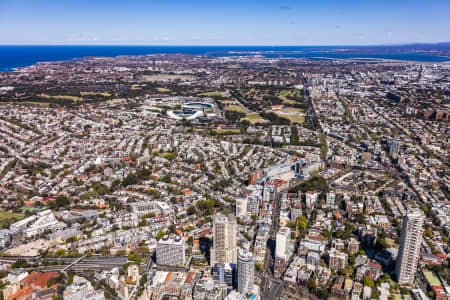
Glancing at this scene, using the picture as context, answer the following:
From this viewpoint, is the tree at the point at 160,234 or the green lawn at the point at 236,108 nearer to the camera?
the tree at the point at 160,234

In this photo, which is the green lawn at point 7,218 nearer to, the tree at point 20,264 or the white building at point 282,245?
the tree at point 20,264

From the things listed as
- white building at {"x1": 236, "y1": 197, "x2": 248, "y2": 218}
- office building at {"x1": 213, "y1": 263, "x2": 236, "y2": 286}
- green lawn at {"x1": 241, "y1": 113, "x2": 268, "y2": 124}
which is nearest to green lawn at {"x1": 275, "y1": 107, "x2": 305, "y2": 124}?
green lawn at {"x1": 241, "y1": 113, "x2": 268, "y2": 124}

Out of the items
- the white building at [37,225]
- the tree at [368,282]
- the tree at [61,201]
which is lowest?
the tree at [368,282]

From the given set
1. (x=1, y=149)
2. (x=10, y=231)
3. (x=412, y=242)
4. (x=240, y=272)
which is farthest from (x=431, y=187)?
(x=1, y=149)

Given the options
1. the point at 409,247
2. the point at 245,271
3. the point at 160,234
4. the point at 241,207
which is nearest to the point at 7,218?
the point at 160,234

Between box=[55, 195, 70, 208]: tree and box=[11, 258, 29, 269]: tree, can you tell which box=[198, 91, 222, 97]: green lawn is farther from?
box=[11, 258, 29, 269]: tree

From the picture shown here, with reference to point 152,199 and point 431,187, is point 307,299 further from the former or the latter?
point 431,187

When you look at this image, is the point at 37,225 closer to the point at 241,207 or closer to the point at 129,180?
the point at 129,180

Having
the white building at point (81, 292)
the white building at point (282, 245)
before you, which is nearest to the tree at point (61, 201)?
the white building at point (81, 292)
